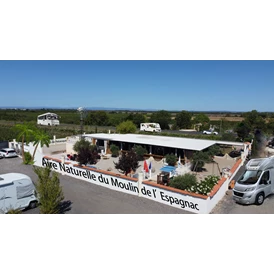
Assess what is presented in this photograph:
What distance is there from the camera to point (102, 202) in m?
8.33

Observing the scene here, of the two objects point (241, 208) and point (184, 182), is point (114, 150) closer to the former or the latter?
point (184, 182)

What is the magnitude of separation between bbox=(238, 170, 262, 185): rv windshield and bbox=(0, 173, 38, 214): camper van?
743 centimetres

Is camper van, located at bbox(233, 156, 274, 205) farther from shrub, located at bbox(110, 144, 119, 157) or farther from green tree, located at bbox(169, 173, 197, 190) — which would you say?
shrub, located at bbox(110, 144, 119, 157)

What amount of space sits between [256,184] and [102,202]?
217 inches

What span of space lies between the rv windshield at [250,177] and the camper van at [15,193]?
743 centimetres

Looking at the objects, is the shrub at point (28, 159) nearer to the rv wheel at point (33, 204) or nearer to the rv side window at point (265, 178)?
the rv wheel at point (33, 204)

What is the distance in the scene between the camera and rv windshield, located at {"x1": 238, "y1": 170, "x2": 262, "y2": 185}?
8.00m

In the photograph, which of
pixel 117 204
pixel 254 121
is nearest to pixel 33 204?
pixel 117 204

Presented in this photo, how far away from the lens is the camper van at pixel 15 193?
661cm
